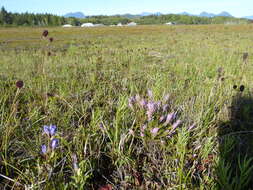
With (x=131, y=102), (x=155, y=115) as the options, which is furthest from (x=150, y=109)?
(x=131, y=102)

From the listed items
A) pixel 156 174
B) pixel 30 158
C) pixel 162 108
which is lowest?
pixel 156 174

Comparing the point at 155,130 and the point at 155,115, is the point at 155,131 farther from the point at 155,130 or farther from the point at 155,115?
the point at 155,115

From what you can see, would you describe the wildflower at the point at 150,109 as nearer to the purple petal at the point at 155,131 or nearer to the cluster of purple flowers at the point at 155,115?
the cluster of purple flowers at the point at 155,115

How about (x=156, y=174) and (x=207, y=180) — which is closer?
(x=207, y=180)

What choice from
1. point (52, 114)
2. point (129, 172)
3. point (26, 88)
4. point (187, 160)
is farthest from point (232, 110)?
point (26, 88)

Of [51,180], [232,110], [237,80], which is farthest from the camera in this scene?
[237,80]

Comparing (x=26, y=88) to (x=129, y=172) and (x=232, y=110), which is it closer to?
(x=129, y=172)

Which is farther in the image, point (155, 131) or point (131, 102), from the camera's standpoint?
point (131, 102)

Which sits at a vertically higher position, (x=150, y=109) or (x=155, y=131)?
(x=150, y=109)

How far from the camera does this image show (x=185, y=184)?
111 centimetres

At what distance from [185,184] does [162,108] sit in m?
0.72

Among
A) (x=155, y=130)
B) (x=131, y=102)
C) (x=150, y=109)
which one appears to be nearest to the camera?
(x=155, y=130)

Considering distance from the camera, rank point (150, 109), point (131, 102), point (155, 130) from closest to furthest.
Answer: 1. point (155, 130)
2. point (150, 109)
3. point (131, 102)

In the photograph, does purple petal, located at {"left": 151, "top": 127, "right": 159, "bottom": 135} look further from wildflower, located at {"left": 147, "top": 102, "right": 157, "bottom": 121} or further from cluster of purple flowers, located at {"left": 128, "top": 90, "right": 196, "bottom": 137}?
wildflower, located at {"left": 147, "top": 102, "right": 157, "bottom": 121}
